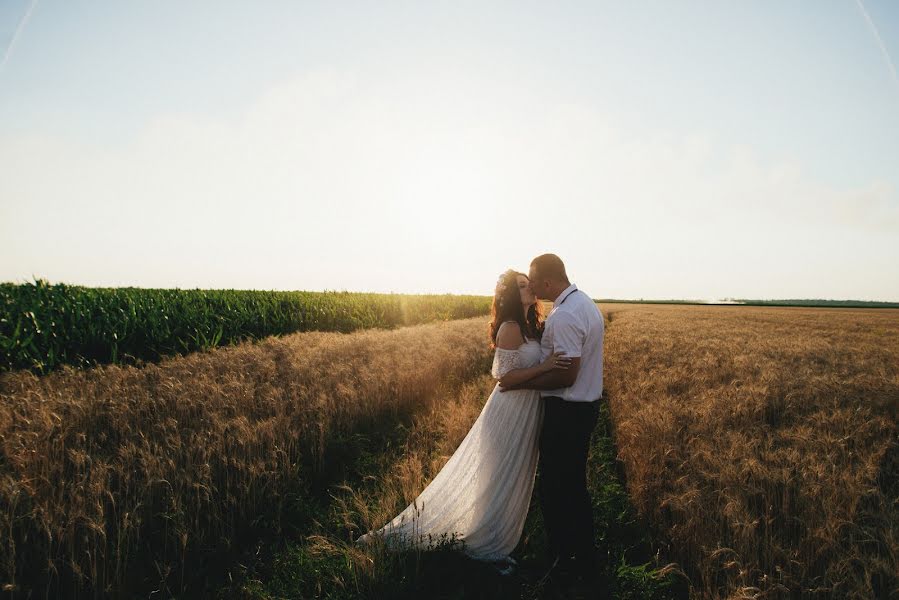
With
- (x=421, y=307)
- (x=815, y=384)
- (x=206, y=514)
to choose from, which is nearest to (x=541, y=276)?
(x=206, y=514)

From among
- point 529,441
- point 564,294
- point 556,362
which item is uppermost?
point 564,294

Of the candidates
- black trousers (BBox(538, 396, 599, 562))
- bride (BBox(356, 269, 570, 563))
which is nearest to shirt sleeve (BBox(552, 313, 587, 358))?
bride (BBox(356, 269, 570, 563))

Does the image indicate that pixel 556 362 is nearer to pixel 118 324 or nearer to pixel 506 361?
pixel 506 361

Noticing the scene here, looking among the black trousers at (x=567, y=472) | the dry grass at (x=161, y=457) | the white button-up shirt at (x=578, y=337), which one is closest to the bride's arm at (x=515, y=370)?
the white button-up shirt at (x=578, y=337)

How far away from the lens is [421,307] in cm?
3488

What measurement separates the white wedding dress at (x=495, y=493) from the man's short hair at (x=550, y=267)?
603 millimetres

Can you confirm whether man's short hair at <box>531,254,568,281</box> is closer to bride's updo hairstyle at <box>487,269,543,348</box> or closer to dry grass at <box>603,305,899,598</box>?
bride's updo hairstyle at <box>487,269,543,348</box>

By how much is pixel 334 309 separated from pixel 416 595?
21.8 m

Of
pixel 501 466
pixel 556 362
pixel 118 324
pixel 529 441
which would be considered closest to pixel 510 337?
pixel 556 362

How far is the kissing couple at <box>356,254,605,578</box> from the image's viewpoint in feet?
11.9

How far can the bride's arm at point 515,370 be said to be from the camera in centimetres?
351

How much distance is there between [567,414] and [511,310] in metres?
0.99

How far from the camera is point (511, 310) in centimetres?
390

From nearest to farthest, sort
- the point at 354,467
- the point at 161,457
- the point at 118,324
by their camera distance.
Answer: the point at 161,457 → the point at 354,467 → the point at 118,324
